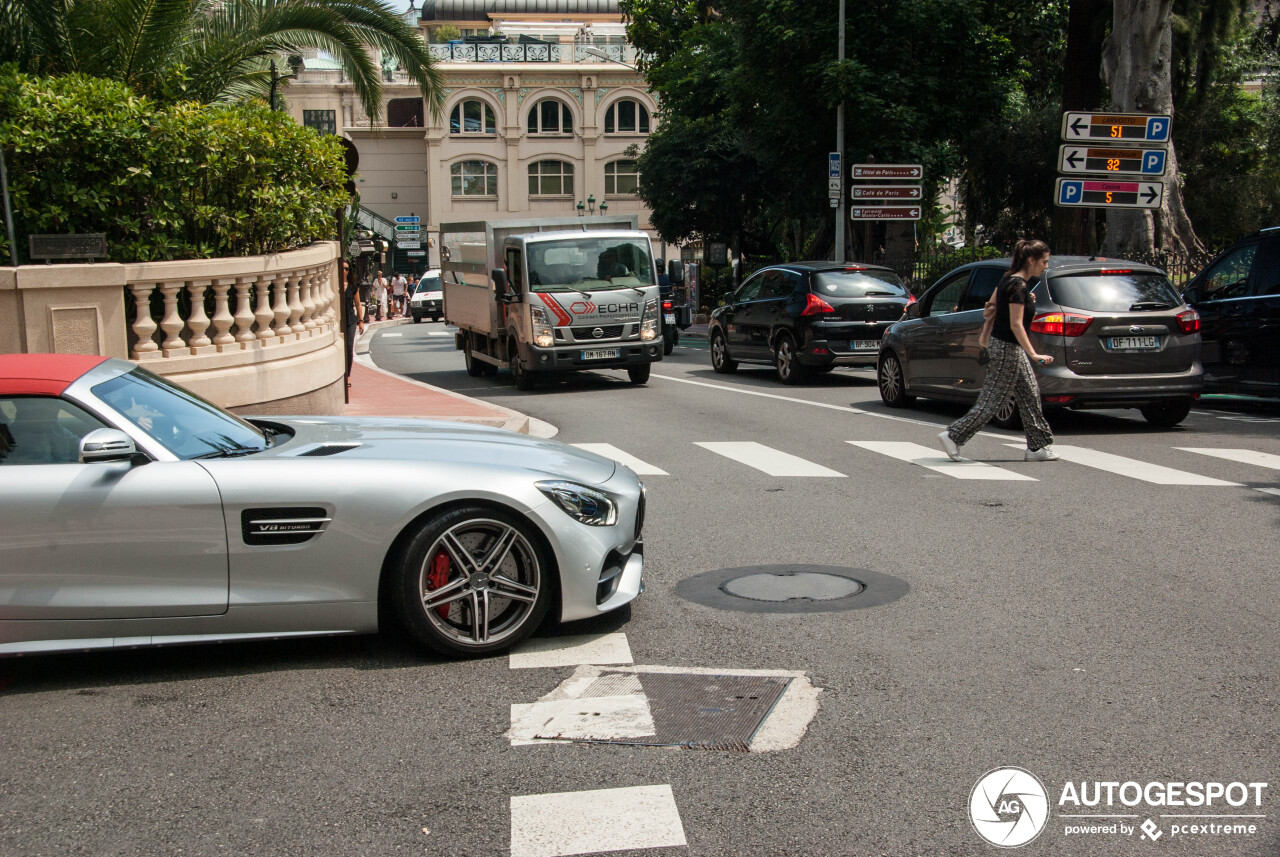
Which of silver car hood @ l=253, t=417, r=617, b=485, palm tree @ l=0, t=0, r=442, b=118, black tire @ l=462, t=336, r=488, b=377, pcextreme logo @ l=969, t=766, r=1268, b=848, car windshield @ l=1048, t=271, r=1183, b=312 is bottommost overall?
black tire @ l=462, t=336, r=488, b=377

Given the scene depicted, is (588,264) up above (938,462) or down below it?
above

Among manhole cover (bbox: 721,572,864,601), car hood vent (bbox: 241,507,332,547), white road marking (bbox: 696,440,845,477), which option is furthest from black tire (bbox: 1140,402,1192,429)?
car hood vent (bbox: 241,507,332,547)

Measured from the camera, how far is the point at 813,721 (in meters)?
4.51

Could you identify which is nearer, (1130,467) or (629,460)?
(1130,467)

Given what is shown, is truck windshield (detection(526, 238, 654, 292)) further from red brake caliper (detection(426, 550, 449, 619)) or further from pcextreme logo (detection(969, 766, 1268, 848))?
pcextreme logo (detection(969, 766, 1268, 848))

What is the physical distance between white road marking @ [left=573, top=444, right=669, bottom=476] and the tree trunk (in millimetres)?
13834

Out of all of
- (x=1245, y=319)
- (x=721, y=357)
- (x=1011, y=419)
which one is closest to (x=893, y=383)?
(x=1011, y=419)

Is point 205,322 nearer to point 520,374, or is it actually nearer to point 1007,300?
point 1007,300

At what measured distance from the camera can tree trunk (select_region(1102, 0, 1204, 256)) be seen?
22328mm

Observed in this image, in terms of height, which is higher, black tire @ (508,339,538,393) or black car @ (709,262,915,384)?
black car @ (709,262,915,384)

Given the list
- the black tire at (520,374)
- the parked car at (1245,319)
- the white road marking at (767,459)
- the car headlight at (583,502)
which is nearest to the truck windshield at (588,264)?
the black tire at (520,374)

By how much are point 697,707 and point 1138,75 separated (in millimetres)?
21048

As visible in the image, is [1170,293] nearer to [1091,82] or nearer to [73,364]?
[73,364]

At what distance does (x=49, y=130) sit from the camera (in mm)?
10344
